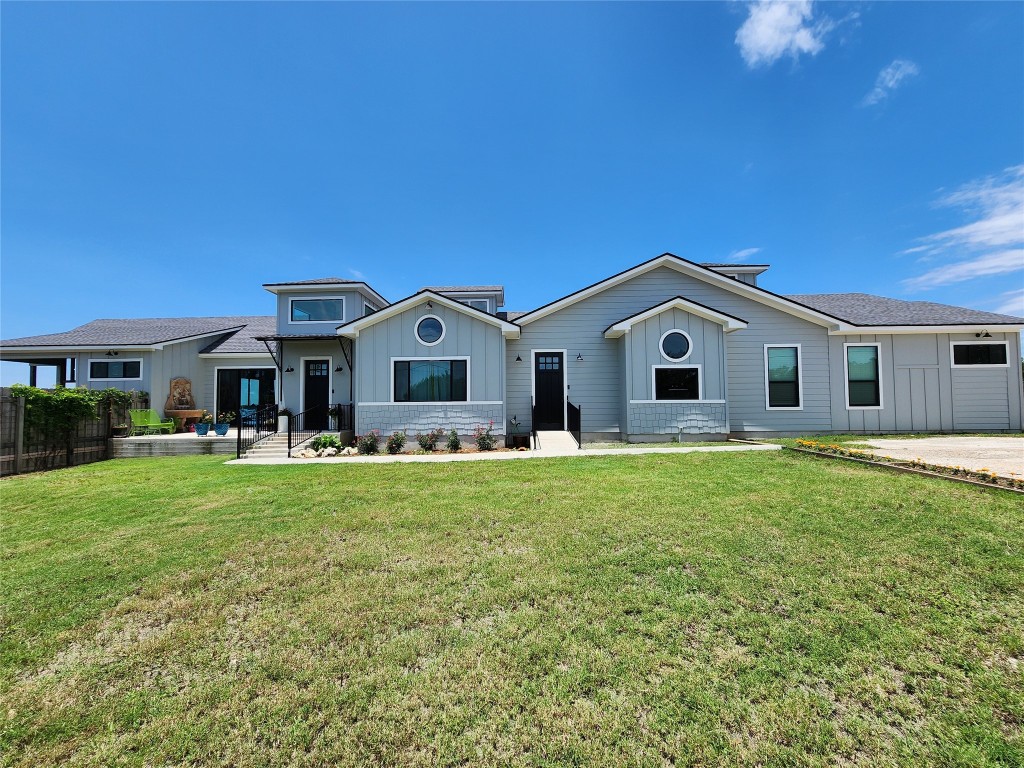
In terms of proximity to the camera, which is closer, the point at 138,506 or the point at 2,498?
the point at 138,506

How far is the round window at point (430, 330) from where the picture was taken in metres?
12.2

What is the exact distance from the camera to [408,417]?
12.0 metres

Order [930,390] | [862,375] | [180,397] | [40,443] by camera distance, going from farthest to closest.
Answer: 1. [180,397]
2. [862,375]
3. [930,390]
4. [40,443]

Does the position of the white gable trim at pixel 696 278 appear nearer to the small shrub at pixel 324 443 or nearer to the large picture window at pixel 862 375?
the large picture window at pixel 862 375

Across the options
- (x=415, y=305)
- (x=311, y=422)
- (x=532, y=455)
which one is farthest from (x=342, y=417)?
(x=532, y=455)

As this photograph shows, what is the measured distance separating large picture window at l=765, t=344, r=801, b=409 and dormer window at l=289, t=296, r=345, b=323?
1494 cm

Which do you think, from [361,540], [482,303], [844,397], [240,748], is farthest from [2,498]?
[844,397]

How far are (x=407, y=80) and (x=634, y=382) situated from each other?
11186 millimetres

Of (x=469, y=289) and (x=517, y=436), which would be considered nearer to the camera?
(x=517, y=436)

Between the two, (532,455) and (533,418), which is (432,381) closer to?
(533,418)

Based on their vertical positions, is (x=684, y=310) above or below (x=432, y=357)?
above

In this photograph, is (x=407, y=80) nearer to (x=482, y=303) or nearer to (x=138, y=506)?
(x=482, y=303)

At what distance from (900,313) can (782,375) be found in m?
4.61

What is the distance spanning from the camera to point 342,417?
13828mm
